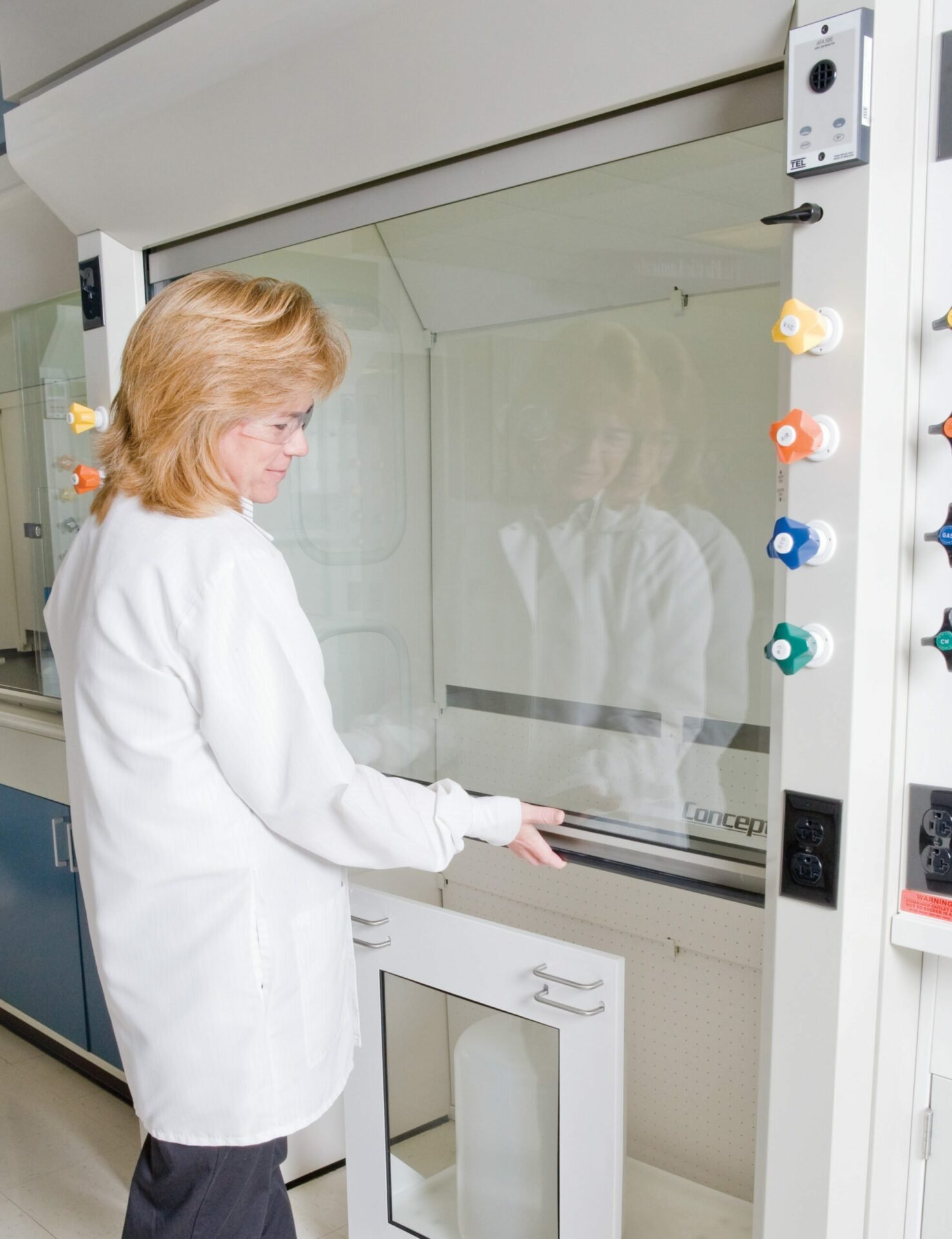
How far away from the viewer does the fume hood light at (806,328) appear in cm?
115

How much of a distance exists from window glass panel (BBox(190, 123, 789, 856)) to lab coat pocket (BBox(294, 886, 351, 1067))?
0.43 meters

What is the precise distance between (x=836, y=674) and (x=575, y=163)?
77 cm

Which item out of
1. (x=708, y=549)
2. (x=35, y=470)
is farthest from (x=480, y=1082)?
(x=35, y=470)

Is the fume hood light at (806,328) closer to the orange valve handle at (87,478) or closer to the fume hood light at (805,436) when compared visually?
the fume hood light at (805,436)

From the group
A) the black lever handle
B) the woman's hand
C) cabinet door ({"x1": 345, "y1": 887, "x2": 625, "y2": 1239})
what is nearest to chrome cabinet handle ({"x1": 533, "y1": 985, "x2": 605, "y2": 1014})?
cabinet door ({"x1": 345, "y1": 887, "x2": 625, "y2": 1239})

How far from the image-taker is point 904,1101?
1.34m

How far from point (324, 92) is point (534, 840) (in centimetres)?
113

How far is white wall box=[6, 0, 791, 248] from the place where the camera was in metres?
1.26

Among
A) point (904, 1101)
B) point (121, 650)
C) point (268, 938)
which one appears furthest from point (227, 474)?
point (904, 1101)

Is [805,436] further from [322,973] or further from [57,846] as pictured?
[57,846]

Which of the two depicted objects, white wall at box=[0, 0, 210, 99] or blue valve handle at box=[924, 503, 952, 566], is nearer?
blue valve handle at box=[924, 503, 952, 566]

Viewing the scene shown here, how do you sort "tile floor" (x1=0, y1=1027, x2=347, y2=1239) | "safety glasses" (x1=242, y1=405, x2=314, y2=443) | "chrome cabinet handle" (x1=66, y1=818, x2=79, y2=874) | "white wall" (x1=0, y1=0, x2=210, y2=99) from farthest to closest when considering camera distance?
"chrome cabinet handle" (x1=66, y1=818, x2=79, y2=874)
"tile floor" (x1=0, y1=1027, x2=347, y2=1239)
"white wall" (x1=0, y1=0, x2=210, y2=99)
"safety glasses" (x1=242, y1=405, x2=314, y2=443)

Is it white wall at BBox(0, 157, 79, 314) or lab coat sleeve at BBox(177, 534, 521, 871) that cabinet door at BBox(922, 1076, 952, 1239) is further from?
white wall at BBox(0, 157, 79, 314)

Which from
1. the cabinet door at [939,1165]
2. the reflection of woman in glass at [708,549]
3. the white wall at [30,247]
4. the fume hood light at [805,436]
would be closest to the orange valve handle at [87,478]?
the white wall at [30,247]
